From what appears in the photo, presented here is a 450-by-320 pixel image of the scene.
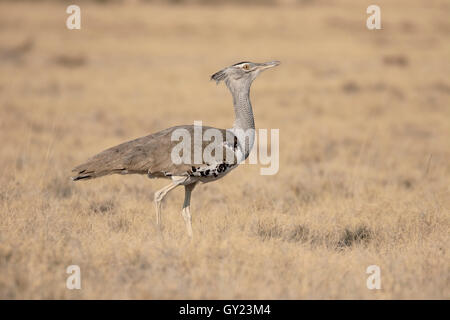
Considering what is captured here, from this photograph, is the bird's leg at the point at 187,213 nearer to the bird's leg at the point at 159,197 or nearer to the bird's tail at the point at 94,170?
→ the bird's leg at the point at 159,197

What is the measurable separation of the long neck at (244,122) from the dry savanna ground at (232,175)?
624 mm

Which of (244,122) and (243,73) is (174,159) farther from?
(243,73)

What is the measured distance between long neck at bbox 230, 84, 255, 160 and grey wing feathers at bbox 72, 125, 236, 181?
0.33 metres

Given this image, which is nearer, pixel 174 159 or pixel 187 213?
pixel 174 159

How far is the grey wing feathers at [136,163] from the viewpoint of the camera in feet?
12.8

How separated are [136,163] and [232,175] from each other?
2.36 metres

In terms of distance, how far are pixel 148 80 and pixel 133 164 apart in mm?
9019

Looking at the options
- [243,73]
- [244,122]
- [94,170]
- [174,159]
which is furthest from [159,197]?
[243,73]

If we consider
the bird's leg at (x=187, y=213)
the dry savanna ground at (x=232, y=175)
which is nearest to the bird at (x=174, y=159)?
the bird's leg at (x=187, y=213)

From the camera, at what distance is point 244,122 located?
Answer: 4297 mm

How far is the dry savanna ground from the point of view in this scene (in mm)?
3256

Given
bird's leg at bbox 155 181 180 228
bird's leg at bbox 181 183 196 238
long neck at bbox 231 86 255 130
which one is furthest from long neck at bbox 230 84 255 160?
bird's leg at bbox 155 181 180 228

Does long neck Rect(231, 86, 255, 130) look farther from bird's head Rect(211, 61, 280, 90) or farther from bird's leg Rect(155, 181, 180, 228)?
bird's leg Rect(155, 181, 180, 228)

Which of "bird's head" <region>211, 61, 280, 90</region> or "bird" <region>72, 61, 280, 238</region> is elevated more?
"bird's head" <region>211, 61, 280, 90</region>
